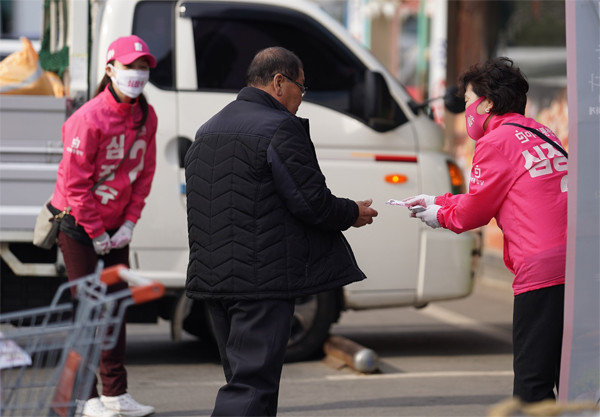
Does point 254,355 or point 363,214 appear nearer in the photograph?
point 254,355

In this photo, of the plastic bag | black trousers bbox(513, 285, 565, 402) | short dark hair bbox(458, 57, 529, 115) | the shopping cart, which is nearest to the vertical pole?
black trousers bbox(513, 285, 565, 402)

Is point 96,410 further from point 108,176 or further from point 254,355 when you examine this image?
point 254,355

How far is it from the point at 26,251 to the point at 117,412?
1.36 metres

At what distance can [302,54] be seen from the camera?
7.02 m

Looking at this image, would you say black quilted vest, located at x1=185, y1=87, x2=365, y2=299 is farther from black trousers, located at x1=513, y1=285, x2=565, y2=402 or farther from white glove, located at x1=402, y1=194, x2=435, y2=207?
black trousers, located at x1=513, y1=285, x2=565, y2=402

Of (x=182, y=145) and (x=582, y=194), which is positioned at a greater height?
(x=182, y=145)

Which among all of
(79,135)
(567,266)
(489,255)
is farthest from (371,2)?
(567,266)

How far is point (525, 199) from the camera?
4.06 m

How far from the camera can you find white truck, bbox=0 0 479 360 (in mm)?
6422

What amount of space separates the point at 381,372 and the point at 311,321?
1.88 feet

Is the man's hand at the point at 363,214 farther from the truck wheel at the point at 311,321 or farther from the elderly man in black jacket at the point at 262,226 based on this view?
the truck wheel at the point at 311,321

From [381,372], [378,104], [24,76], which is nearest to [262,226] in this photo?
[378,104]

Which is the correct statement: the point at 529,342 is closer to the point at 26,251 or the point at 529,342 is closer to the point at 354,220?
the point at 354,220

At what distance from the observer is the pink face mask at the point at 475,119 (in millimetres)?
4293
